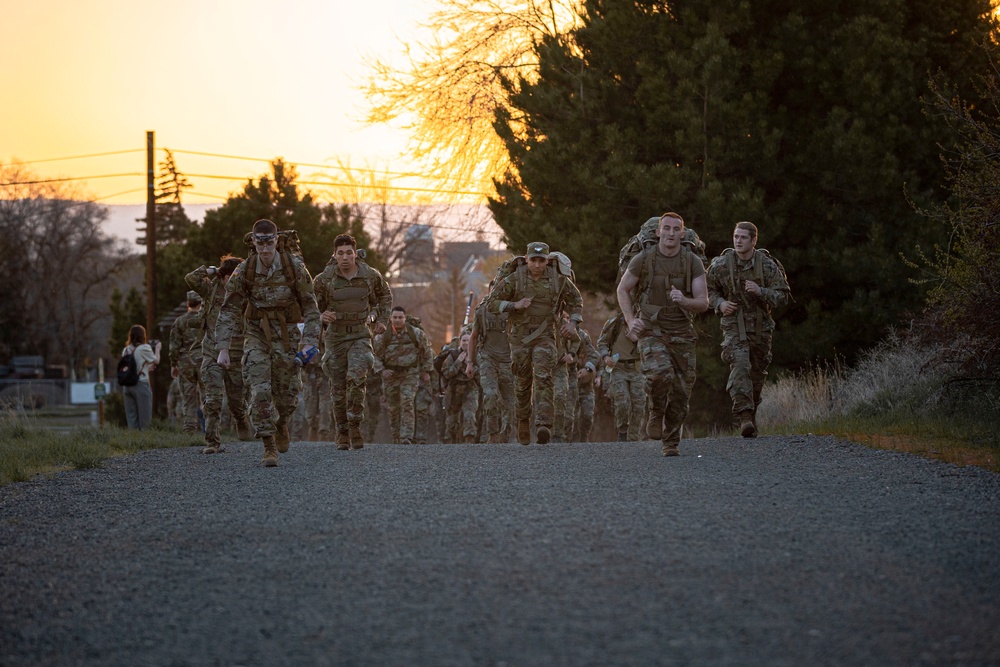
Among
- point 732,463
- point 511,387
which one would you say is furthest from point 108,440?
point 732,463

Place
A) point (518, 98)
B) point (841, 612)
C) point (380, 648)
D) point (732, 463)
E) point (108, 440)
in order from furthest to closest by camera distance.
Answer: point (518, 98) → point (108, 440) → point (732, 463) → point (841, 612) → point (380, 648)

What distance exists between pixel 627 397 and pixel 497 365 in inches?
81.3

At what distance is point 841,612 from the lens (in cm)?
555

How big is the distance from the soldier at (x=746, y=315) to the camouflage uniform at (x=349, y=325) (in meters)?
3.73

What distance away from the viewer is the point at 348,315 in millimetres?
13977

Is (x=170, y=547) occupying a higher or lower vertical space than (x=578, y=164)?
lower

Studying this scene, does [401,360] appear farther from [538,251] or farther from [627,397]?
[538,251]

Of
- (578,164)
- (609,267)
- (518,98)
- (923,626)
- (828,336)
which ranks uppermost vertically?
(518,98)

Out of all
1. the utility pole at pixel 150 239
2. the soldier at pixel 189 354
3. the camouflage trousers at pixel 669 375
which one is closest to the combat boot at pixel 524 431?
the camouflage trousers at pixel 669 375

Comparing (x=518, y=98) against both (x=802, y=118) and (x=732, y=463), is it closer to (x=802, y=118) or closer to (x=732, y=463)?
(x=802, y=118)

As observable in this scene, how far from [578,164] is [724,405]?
5020 millimetres

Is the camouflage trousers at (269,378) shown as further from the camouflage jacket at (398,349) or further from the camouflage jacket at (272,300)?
the camouflage jacket at (398,349)

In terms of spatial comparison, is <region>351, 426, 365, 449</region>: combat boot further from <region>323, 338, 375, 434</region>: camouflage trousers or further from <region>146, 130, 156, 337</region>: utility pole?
<region>146, 130, 156, 337</region>: utility pole

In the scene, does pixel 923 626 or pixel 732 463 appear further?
pixel 732 463
